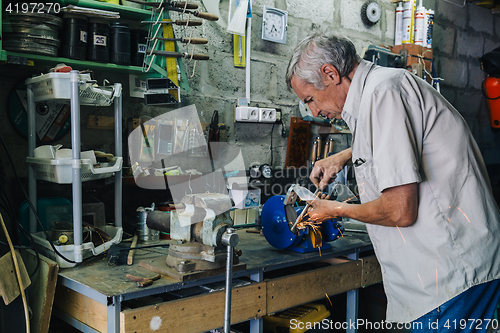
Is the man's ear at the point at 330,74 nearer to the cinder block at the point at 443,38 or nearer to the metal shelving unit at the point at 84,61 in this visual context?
the metal shelving unit at the point at 84,61

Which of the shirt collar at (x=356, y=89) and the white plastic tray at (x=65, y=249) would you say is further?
the white plastic tray at (x=65, y=249)

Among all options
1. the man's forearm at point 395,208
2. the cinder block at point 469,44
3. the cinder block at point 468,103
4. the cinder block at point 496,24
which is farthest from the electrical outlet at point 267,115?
the cinder block at point 496,24

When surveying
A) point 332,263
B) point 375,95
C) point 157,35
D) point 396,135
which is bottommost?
point 332,263

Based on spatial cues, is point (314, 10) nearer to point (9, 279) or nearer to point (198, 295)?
point (198, 295)

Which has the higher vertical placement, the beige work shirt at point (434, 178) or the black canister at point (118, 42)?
the black canister at point (118, 42)

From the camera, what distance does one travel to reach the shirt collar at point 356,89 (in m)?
1.38

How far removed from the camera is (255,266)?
68.4 inches

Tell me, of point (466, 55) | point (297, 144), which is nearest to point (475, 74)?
point (466, 55)

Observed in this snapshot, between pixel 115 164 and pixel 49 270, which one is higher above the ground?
pixel 115 164

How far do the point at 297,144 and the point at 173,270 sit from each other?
5.70 ft

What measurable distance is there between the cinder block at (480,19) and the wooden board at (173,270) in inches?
160

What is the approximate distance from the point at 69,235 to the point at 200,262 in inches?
23.2

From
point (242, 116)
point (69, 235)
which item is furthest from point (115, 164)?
point (242, 116)

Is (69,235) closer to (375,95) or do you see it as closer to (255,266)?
(255,266)
